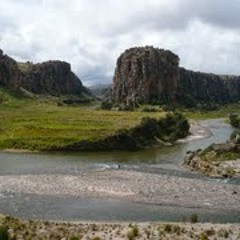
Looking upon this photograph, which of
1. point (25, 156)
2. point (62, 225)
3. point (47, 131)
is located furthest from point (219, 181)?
point (47, 131)

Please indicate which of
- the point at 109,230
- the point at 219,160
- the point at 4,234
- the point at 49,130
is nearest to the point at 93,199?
the point at 109,230

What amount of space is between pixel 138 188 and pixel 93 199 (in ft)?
28.5

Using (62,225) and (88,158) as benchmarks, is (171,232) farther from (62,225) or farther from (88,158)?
(88,158)

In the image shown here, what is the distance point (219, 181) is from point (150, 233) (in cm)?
3510

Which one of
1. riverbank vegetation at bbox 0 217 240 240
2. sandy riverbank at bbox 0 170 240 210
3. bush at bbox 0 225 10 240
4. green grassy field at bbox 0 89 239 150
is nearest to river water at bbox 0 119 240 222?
sandy riverbank at bbox 0 170 240 210

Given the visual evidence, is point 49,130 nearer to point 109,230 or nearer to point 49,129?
point 49,129

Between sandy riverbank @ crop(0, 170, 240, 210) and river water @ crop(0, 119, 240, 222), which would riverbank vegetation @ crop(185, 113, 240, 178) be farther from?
sandy riverbank @ crop(0, 170, 240, 210)

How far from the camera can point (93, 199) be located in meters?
71.7

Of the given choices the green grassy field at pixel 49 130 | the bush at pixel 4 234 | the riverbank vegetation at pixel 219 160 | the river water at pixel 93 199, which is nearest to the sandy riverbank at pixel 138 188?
the river water at pixel 93 199

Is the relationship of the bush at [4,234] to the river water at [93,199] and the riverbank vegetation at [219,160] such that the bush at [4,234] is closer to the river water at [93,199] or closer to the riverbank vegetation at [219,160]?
the river water at [93,199]

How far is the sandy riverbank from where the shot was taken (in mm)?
70750

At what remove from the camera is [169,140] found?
153m

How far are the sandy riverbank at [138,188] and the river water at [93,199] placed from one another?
264 cm

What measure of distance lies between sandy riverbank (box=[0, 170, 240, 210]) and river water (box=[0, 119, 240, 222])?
264 centimetres
